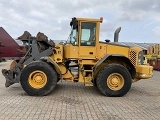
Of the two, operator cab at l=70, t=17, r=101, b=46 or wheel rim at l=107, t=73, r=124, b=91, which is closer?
wheel rim at l=107, t=73, r=124, b=91

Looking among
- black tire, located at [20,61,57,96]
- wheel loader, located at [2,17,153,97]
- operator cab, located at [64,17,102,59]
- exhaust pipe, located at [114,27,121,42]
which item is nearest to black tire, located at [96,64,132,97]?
wheel loader, located at [2,17,153,97]

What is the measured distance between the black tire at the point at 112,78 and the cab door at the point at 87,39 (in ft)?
2.83

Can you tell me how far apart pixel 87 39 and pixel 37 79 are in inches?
89.2

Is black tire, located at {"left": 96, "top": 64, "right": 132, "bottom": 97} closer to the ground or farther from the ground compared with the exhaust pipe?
closer to the ground

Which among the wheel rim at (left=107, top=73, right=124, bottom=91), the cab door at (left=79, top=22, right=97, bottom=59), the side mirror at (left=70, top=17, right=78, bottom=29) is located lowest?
the wheel rim at (left=107, top=73, right=124, bottom=91)

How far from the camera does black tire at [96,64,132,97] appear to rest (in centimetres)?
1000

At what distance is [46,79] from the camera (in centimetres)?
996

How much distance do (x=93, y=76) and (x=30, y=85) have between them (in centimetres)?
221

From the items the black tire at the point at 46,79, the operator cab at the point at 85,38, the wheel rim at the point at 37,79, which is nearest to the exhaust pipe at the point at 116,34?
the operator cab at the point at 85,38

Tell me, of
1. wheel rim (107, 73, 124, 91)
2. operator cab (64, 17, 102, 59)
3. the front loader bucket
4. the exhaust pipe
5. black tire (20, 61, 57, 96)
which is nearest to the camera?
black tire (20, 61, 57, 96)

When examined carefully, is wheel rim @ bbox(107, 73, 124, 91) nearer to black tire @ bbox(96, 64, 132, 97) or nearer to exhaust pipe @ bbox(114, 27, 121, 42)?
black tire @ bbox(96, 64, 132, 97)

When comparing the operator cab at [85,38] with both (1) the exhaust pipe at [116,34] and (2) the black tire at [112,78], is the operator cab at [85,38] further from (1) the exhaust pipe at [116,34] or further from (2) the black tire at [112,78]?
(1) the exhaust pipe at [116,34]

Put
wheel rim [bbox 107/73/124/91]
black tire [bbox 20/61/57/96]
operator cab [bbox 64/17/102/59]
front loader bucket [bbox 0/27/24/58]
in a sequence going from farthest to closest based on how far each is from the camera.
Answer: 1. front loader bucket [bbox 0/27/24/58]
2. operator cab [bbox 64/17/102/59]
3. wheel rim [bbox 107/73/124/91]
4. black tire [bbox 20/61/57/96]

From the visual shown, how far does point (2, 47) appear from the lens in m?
31.1
